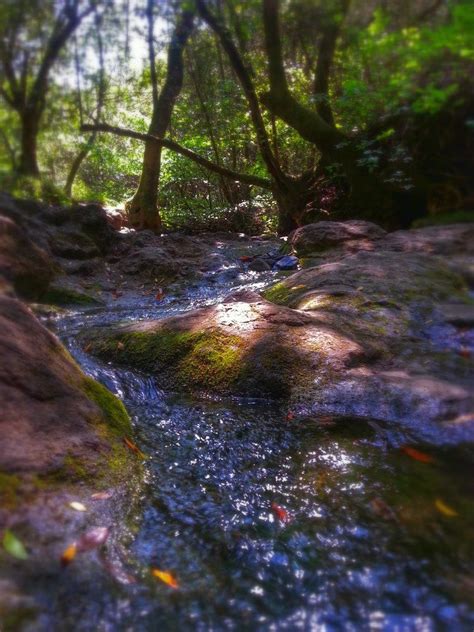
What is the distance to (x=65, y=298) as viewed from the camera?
236 inches

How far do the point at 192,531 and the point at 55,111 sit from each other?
17.2ft

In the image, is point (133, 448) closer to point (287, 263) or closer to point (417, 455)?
point (417, 455)

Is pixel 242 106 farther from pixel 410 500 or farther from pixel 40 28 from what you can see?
pixel 410 500

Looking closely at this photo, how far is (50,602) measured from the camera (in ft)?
4.49

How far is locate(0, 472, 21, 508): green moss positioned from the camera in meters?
1.58

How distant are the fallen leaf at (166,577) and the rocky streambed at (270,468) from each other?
2 cm

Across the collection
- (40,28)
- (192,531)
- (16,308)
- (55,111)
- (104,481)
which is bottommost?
(192,531)

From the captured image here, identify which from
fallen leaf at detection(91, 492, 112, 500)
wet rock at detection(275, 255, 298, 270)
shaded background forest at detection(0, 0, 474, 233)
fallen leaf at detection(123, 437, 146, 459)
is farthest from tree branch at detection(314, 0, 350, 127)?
fallen leaf at detection(91, 492, 112, 500)

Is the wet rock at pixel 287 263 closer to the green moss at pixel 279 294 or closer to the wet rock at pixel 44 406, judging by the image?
the green moss at pixel 279 294

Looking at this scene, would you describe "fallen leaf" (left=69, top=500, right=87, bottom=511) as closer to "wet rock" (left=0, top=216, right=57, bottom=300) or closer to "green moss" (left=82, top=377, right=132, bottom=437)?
"green moss" (left=82, top=377, right=132, bottom=437)

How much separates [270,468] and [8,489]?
4.00ft

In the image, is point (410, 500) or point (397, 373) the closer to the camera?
point (410, 500)

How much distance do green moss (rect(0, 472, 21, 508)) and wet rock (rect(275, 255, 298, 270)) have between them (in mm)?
5651

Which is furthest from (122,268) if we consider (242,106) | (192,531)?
(192,531)
